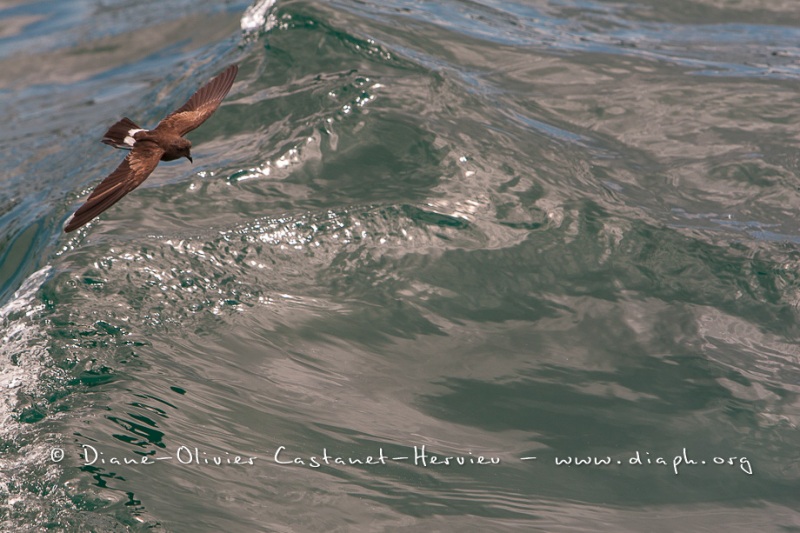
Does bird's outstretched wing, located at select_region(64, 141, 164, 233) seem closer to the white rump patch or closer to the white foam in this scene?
the white rump patch

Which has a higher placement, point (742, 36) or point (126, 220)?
point (742, 36)

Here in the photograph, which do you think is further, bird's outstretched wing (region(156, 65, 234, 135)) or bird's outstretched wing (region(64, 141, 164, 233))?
bird's outstretched wing (region(156, 65, 234, 135))

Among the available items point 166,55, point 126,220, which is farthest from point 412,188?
point 166,55

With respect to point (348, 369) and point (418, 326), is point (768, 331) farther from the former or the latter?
point (348, 369)

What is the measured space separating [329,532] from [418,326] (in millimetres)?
1487

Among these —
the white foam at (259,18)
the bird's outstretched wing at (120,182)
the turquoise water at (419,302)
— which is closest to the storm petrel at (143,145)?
the bird's outstretched wing at (120,182)

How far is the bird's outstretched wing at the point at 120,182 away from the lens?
3.68 meters

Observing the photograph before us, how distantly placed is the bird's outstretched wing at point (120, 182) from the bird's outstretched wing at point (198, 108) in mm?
426

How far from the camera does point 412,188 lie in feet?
18.4

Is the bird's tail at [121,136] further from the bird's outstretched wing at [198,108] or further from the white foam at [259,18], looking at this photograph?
the white foam at [259,18]

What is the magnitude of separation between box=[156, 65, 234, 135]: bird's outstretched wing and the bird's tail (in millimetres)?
190

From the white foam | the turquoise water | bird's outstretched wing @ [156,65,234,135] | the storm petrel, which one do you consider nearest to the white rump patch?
the storm petrel

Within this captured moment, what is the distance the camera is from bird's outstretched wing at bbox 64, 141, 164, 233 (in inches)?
145

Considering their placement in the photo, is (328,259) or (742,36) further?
(742,36)
